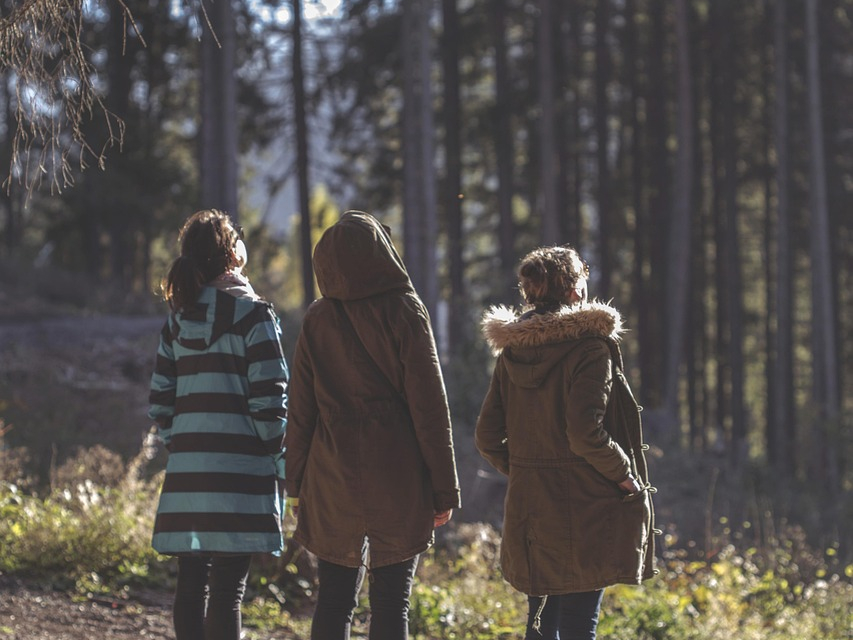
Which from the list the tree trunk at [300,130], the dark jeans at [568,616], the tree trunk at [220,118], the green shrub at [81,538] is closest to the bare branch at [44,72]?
the dark jeans at [568,616]

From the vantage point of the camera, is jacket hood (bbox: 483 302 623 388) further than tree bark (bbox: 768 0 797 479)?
No

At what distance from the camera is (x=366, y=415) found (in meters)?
4.29

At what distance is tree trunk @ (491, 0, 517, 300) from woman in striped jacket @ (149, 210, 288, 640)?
62.0 ft

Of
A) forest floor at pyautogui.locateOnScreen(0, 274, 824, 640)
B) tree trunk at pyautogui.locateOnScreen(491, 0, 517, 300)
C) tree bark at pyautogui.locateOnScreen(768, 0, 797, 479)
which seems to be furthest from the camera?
tree trunk at pyautogui.locateOnScreen(491, 0, 517, 300)

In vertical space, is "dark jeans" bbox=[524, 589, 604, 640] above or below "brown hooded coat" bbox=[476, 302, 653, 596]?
below

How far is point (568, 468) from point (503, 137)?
20.0 meters

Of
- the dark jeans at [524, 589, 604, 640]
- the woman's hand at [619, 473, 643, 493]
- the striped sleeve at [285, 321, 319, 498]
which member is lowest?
the dark jeans at [524, 589, 604, 640]

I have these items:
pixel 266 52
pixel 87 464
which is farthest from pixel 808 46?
pixel 87 464

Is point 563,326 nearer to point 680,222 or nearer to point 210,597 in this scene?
point 210,597

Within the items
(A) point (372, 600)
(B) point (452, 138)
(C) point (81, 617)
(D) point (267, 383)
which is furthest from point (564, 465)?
(B) point (452, 138)

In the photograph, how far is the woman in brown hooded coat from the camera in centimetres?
423

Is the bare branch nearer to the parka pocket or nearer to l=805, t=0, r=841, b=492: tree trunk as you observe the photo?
the parka pocket

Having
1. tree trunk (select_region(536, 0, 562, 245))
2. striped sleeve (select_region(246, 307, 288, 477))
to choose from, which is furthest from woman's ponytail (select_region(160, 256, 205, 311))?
tree trunk (select_region(536, 0, 562, 245))

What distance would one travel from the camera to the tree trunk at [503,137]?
77.8 ft
